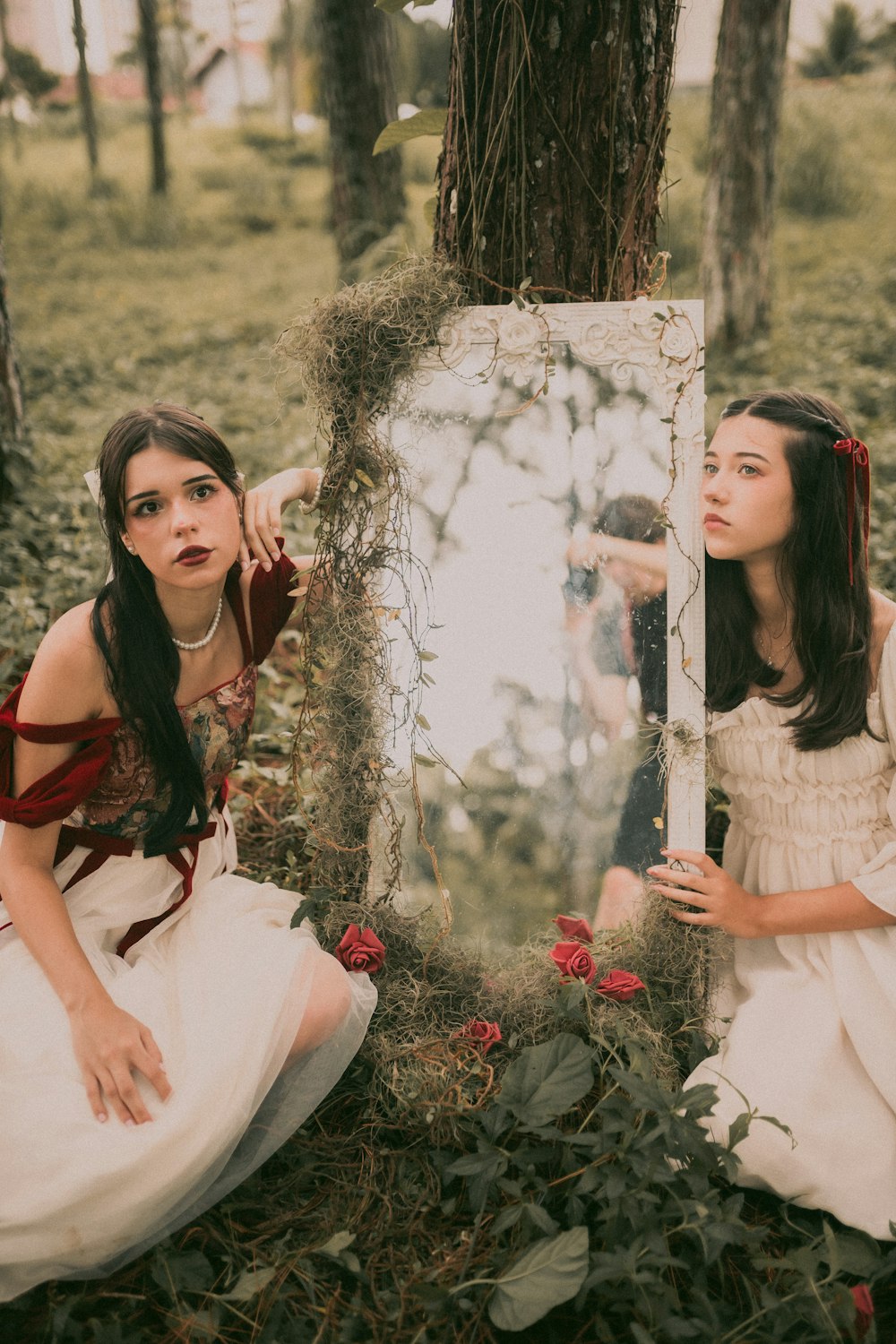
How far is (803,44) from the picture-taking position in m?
10.9

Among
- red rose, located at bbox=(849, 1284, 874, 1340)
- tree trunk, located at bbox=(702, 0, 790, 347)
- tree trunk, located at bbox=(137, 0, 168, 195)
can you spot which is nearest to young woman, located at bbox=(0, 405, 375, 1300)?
red rose, located at bbox=(849, 1284, 874, 1340)

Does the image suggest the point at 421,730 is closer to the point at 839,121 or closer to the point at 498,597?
the point at 498,597

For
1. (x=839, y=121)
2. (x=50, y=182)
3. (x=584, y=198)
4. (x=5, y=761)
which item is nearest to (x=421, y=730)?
(x=5, y=761)

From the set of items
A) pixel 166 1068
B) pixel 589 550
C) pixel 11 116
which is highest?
pixel 11 116

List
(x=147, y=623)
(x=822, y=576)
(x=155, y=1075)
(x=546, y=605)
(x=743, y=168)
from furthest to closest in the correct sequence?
1. (x=743, y=168)
2. (x=546, y=605)
3. (x=822, y=576)
4. (x=147, y=623)
5. (x=155, y=1075)

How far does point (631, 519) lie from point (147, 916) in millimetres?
1555

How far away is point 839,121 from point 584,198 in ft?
30.5

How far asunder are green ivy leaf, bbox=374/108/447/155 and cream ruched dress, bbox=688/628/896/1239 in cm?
177

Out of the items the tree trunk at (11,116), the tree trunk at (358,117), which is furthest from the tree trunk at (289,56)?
the tree trunk at (358,117)

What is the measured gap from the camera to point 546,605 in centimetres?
246

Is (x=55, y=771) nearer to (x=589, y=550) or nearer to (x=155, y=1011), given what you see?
(x=155, y=1011)

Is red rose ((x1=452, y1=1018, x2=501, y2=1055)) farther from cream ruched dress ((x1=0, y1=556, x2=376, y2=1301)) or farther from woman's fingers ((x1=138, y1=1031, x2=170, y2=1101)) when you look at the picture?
woman's fingers ((x1=138, y1=1031, x2=170, y2=1101))

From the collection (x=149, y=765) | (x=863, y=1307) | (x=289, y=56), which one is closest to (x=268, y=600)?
(x=149, y=765)

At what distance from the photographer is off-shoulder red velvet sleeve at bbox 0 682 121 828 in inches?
83.3
